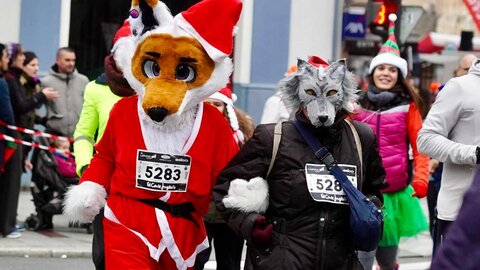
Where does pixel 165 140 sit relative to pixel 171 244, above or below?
above

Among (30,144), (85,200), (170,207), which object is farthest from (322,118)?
(30,144)

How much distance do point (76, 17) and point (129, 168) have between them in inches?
497

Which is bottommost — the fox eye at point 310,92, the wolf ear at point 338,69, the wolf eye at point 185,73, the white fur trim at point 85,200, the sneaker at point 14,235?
the sneaker at point 14,235

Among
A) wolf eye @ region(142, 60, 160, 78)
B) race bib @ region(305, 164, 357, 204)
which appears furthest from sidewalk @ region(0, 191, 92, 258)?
race bib @ region(305, 164, 357, 204)

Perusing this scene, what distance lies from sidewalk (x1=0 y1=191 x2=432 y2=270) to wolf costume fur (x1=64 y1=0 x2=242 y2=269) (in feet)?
15.4

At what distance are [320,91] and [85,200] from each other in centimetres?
137

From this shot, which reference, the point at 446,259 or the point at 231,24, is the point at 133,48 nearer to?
the point at 231,24

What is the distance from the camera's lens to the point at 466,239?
107 inches

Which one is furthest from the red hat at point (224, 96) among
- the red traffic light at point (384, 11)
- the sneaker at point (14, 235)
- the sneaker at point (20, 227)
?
the red traffic light at point (384, 11)

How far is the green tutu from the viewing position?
7.69 metres

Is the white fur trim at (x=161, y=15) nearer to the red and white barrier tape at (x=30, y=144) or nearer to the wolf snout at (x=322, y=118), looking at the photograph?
the wolf snout at (x=322, y=118)

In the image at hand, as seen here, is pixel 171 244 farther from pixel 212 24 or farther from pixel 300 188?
pixel 212 24

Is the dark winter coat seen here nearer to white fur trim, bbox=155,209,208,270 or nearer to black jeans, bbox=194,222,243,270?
black jeans, bbox=194,222,243,270

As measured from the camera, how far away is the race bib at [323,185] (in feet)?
17.7
